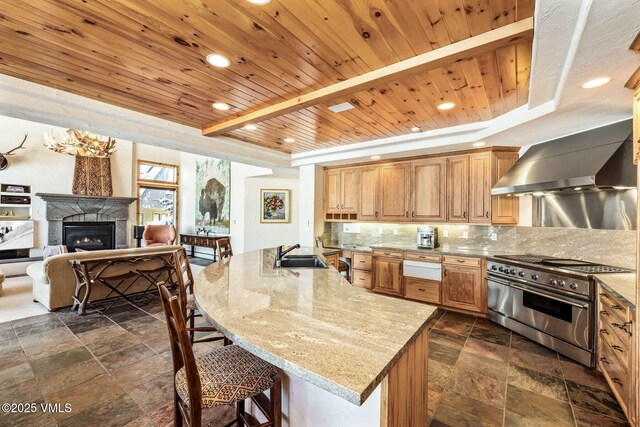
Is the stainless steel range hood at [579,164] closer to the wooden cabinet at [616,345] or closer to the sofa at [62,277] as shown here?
the wooden cabinet at [616,345]

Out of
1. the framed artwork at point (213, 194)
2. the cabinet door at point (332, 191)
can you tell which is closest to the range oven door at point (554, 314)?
Result: the cabinet door at point (332, 191)

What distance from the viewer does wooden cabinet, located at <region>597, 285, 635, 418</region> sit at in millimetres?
1892

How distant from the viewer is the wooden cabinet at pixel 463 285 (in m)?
3.79

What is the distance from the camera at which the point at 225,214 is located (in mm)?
8289

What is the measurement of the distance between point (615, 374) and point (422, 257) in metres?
2.31

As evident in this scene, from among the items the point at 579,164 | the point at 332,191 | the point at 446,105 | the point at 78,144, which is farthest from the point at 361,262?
the point at 78,144

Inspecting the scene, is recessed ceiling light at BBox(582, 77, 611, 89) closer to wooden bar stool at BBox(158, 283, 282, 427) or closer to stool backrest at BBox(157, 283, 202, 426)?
wooden bar stool at BBox(158, 283, 282, 427)

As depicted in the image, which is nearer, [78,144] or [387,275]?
[387,275]

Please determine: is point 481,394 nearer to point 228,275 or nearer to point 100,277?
point 228,275

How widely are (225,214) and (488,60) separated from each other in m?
7.50

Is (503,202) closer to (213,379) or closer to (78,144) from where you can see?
(213,379)

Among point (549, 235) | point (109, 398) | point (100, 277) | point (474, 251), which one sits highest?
point (549, 235)

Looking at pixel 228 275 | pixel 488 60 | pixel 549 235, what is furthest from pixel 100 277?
pixel 549 235

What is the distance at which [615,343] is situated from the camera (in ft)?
7.03
